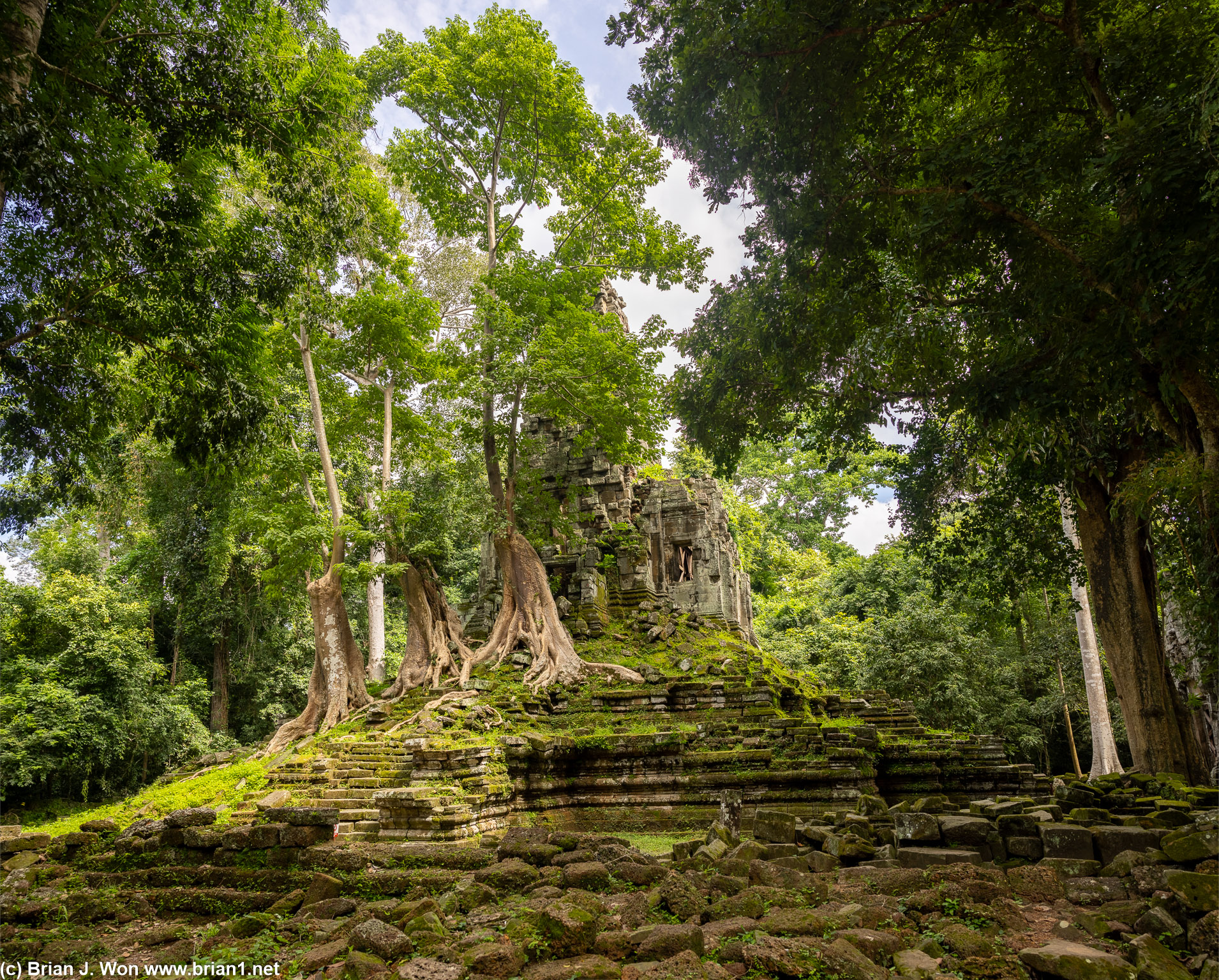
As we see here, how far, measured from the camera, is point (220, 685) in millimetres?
19578

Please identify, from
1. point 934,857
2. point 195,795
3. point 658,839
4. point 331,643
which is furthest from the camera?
point 331,643

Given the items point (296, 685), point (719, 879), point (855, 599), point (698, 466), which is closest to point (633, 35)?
point (719, 879)

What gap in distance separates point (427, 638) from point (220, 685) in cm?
994

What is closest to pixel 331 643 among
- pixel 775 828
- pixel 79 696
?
pixel 79 696

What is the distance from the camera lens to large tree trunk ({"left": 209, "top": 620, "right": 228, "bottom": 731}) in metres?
19.2

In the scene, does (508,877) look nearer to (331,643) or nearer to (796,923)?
(796,923)

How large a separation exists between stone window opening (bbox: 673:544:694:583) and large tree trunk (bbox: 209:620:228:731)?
42.5ft

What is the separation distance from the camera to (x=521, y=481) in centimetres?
1508

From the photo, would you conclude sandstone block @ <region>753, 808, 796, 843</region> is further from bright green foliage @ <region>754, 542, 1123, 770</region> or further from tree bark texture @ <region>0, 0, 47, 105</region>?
bright green foliage @ <region>754, 542, 1123, 770</region>

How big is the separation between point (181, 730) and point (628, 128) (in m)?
17.7

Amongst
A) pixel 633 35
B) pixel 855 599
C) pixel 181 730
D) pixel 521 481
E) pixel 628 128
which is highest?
pixel 628 128

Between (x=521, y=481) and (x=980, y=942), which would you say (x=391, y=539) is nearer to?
(x=521, y=481)

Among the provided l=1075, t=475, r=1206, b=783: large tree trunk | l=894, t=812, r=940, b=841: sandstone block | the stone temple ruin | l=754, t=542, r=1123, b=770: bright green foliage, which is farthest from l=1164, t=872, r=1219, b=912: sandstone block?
the stone temple ruin

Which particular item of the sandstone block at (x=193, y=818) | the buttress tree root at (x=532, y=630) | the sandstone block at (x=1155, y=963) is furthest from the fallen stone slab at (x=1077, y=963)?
the buttress tree root at (x=532, y=630)
